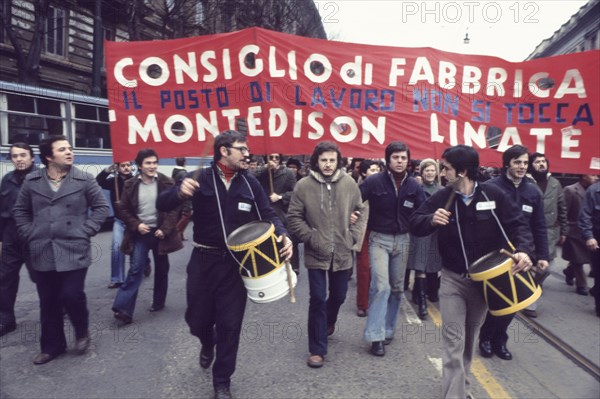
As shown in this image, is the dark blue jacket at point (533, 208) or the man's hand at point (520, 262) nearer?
the man's hand at point (520, 262)

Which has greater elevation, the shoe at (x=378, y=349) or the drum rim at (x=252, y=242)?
the drum rim at (x=252, y=242)

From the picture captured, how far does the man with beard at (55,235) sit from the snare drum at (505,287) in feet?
10.2

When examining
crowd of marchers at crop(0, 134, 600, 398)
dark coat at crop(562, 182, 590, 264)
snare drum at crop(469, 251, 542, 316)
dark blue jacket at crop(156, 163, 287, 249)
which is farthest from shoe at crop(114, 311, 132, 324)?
dark coat at crop(562, 182, 590, 264)

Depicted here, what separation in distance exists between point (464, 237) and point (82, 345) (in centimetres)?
325

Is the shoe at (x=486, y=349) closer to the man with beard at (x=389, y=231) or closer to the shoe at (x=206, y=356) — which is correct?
the man with beard at (x=389, y=231)

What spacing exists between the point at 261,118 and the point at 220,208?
175 centimetres

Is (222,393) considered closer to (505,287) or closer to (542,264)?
(505,287)

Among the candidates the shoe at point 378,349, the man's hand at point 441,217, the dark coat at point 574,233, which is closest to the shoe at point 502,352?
the shoe at point 378,349

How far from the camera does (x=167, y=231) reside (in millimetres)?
5328

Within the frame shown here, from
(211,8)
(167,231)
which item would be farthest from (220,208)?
(211,8)

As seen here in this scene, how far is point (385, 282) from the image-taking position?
4328mm

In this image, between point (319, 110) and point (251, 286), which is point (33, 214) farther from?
point (319, 110)

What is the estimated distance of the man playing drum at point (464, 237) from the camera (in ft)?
10.8

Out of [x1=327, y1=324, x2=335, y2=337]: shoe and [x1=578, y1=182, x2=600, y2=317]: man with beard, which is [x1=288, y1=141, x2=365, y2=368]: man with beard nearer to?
[x1=327, y1=324, x2=335, y2=337]: shoe
